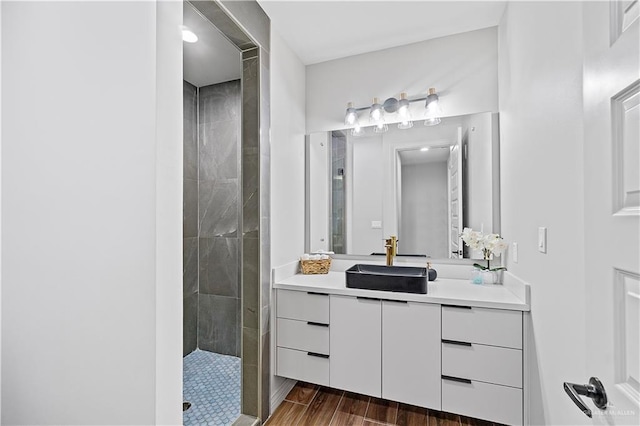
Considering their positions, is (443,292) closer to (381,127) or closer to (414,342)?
(414,342)

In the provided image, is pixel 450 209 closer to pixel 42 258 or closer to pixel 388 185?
pixel 388 185

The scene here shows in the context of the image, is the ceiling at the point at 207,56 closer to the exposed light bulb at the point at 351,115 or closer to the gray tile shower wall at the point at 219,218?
the gray tile shower wall at the point at 219,218

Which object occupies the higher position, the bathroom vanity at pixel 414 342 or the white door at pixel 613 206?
the white door at pixel 613 206

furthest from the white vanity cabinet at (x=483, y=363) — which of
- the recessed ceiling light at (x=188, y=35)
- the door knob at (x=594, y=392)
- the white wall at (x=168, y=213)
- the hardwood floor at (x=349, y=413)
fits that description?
the recessed ceiling light at (x=188, y=35)

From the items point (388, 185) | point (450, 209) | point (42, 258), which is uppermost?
point (388, 185)

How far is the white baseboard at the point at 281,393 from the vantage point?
6.70 ft

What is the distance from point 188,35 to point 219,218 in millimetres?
1499

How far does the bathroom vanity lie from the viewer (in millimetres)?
1599

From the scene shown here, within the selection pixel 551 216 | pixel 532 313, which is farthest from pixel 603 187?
pixel 532 313

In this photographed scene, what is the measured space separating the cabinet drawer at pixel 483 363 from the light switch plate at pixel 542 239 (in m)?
0.59

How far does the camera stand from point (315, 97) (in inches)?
103

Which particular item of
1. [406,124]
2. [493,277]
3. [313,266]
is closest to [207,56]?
[406,124]

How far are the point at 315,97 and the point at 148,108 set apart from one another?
2.10 meters

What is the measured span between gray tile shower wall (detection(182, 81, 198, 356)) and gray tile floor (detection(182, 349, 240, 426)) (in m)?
0.25
